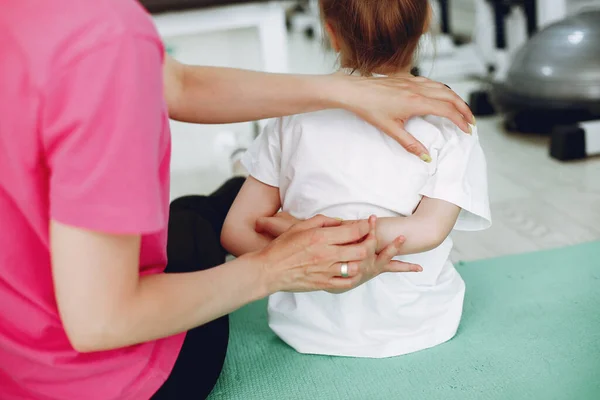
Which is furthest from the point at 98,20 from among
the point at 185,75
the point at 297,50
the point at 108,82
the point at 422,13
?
the point at 297,50

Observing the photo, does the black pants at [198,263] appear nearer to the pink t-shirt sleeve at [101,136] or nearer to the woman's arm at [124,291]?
the woman's arm at [124,291]

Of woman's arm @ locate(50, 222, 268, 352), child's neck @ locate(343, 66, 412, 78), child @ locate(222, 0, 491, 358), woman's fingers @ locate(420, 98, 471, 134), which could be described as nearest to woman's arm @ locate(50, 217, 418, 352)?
woman's arm @ locate(50, 222, 268, 352)

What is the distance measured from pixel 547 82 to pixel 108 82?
1916 millimetres

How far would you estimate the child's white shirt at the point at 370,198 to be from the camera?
1058 millimetres

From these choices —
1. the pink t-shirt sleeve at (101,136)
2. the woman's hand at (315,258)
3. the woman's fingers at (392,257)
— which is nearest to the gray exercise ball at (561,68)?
the woman's fingers at (392,257)

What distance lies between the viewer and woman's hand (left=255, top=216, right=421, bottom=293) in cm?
89

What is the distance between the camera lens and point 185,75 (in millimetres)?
1026

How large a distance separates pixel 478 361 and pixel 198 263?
533 mm

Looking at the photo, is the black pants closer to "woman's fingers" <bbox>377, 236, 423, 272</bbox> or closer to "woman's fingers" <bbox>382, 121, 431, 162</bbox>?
"woman's fingers" <bbox>377, 236, 423, 272</bbox>

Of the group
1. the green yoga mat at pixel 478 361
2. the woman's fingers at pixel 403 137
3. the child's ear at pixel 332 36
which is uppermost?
the child's ear at pixel 332 36

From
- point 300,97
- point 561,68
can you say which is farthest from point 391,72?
point 561,68

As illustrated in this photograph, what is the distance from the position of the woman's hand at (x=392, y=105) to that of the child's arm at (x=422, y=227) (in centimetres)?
8

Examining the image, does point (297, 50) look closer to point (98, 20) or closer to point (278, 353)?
point (278, 353)

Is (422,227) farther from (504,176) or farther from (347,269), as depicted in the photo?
(504,176)
